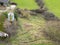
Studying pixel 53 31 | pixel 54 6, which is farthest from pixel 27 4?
pixel 53 31

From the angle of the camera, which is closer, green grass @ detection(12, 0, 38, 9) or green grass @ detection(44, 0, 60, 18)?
green grass @ detection(44, 0, 60, 18)

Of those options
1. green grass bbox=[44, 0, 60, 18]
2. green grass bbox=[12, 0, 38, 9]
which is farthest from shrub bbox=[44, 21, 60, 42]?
green grass bbox=[12, 0, 38, 9]

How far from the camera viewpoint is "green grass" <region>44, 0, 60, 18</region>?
51106mm

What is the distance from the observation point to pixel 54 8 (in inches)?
2114

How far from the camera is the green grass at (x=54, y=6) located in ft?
168

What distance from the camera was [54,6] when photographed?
2153 inches

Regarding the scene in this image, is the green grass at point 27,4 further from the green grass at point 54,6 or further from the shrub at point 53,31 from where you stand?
the shrub at point 53,31

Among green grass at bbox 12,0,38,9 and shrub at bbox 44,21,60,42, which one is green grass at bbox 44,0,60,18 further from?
shrub at bbox 44,21,60,42

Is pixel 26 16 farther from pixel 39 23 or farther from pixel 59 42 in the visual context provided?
pixel 59 42

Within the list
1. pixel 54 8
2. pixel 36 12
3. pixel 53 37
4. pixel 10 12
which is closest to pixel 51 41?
pixel 53 37

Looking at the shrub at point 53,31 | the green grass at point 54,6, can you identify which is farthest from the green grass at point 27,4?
the shrub at point 53,31

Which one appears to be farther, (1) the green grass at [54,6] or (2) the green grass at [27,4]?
(2) the green grass at [27,4]

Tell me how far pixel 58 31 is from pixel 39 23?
597 centimetres

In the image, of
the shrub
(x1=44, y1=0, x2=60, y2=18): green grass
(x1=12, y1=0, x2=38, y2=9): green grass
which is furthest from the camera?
(x1=12, y1=0, x2=38, y2=9): green grass
